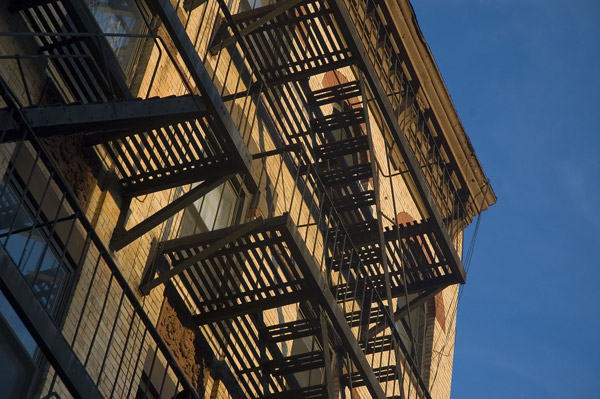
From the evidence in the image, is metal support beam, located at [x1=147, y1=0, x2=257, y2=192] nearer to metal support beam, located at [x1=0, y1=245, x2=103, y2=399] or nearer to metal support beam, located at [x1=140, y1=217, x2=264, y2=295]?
metal support beam, located at [x1=140, y1=217, x2=264, y2=295]

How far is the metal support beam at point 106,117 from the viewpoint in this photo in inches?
370

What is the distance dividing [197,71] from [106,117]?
1.27m

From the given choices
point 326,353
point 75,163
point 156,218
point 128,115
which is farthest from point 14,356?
point 326,353

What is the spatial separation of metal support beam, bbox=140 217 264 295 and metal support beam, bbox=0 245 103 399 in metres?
3.37

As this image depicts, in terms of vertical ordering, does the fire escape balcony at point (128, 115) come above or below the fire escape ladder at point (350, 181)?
below

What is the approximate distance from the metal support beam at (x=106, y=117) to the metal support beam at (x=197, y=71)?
0.40 feet

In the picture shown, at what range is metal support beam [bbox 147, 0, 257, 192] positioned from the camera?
1095 centimetres

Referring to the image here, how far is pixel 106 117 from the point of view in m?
10.2

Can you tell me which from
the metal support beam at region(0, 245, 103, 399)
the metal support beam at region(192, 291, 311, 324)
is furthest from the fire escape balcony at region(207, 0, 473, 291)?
the metal support beam at region(0, 245, 103, 399)

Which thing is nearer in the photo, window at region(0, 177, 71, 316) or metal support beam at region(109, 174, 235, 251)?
window at region(0, 177, 71, 316)

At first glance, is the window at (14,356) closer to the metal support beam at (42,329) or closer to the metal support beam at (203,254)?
the metal support beam at (42,329)

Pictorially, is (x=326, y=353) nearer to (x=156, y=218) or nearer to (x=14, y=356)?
(x=156, y=218)

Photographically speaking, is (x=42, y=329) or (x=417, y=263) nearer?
(x=42, y=329)

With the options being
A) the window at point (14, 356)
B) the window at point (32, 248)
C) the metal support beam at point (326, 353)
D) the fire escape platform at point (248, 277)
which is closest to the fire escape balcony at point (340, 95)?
the fire escape platform at point (248, 277)
